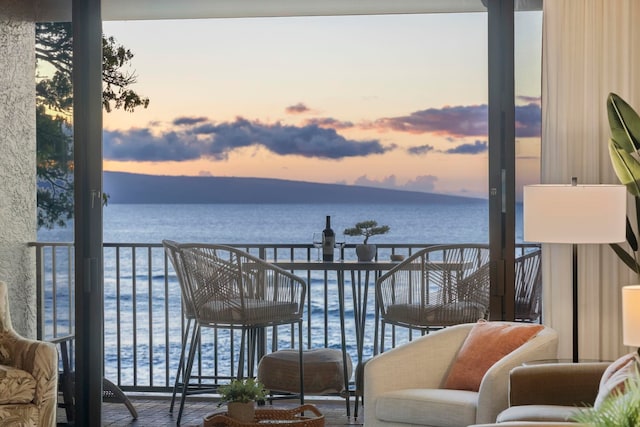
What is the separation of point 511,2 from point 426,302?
6.12ft

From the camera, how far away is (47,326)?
524 cm

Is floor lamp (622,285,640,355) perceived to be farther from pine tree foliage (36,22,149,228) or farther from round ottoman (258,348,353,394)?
pine tree foliage (36,22,149,228)

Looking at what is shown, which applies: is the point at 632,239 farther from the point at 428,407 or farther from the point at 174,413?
the point at 174,413

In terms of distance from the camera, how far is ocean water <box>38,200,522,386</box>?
1360cm

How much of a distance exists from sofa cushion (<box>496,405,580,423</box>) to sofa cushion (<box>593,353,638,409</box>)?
19cm

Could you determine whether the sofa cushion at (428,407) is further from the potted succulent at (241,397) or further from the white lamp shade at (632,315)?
the white lamp shade at (632,315)

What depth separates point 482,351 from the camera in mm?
4242

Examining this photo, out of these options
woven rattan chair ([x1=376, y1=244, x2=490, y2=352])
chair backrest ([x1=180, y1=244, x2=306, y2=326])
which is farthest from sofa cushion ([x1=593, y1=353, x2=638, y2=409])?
chair backrest ([x1=180, y1=244, x2=306, y2=326])

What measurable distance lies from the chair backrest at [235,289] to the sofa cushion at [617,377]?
2786 millimetres

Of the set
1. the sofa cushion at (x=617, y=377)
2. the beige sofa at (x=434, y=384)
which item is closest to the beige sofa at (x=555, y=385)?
the beige sofa at (x=434, y=384)

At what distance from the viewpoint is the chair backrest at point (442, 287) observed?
572 centimetres

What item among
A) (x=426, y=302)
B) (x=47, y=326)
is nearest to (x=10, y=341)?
(x=47, y=326)

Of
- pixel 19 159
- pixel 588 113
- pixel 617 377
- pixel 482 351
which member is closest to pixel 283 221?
pixel 19 159

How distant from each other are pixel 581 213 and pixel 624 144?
570 millimetres
